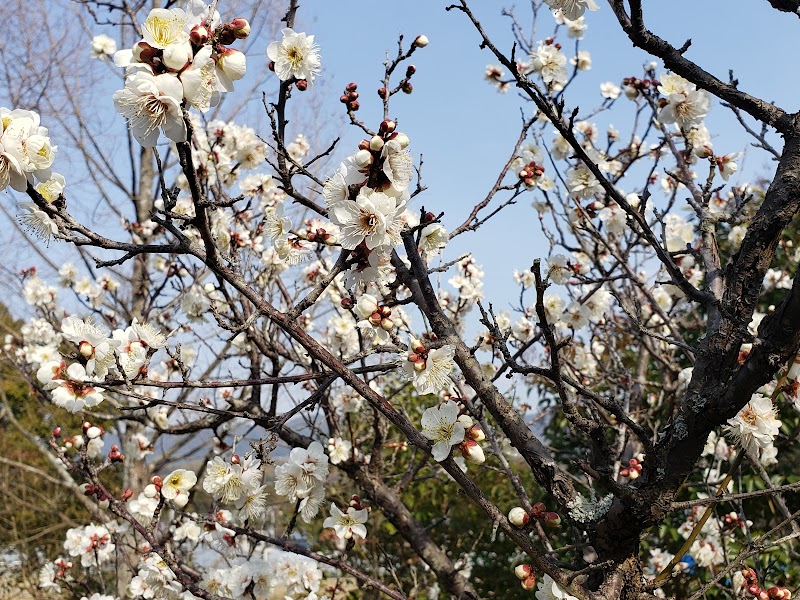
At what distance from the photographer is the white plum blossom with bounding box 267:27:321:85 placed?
166 centimetres

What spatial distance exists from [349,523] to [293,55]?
5.16 ft

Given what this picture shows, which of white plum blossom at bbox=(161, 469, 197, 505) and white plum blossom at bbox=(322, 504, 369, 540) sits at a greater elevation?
white plum blossom at bbox=(161, 469, 197, 505)

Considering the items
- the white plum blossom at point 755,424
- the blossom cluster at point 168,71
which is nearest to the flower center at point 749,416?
the white plum blossom at point 755,424

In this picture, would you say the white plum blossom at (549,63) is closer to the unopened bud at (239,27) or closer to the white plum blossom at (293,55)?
the white plum blossom at (293,55)

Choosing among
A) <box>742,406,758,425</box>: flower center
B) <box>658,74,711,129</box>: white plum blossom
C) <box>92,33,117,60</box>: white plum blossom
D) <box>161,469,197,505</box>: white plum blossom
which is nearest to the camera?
<box>742,406,758,425</box>: flower center

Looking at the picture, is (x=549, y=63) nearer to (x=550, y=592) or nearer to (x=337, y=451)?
(x=337, y=451)

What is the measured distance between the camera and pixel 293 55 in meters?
1.68

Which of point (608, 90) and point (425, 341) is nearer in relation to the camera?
point (425, 341)

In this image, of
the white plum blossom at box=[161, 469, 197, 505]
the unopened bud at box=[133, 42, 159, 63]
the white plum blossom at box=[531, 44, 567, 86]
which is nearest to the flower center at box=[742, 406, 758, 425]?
the unopened bud at box=[133, 42, 159, 63]

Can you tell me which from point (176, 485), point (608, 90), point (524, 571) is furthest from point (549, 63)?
point (176, 485)

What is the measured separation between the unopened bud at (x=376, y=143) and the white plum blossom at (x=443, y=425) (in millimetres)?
610

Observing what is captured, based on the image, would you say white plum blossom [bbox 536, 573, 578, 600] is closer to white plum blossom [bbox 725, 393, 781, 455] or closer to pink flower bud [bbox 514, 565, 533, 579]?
pink flower bud [bbox 514, 565, 533, 579]

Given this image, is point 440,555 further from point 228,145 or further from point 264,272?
point 228,145

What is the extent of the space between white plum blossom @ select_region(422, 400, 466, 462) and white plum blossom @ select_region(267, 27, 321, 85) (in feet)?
3.35
